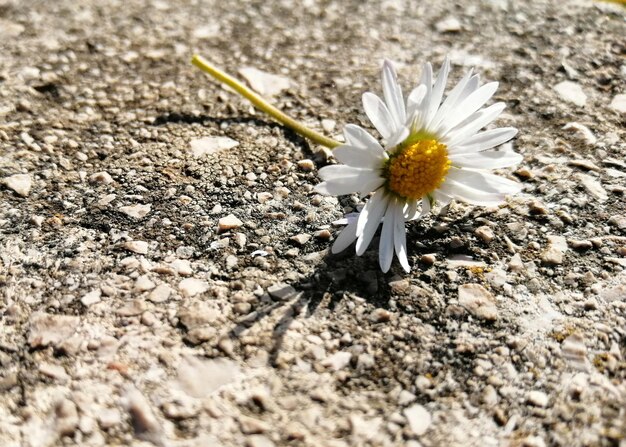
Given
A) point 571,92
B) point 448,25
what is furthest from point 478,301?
point 448,25

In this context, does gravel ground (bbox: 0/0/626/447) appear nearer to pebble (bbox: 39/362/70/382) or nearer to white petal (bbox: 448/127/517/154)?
pebble (bbox: 39/362/70/382)

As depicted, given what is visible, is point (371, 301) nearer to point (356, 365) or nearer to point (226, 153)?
point (356, 365)

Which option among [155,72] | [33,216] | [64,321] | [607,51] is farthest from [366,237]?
[607,51]

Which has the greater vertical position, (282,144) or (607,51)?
(607,51)

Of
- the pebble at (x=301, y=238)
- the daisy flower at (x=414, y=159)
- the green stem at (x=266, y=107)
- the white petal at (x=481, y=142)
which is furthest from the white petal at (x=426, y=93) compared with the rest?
the pebble at (x=301, y=238)

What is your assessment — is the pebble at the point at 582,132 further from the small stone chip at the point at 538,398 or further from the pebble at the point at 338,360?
the pebble at the point at 338,360

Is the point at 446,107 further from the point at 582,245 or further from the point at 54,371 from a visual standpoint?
the point at 54,371
